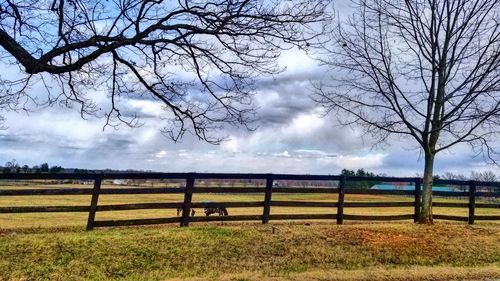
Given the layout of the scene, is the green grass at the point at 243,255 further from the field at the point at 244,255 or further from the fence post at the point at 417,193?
the fence post at the point at 417,193

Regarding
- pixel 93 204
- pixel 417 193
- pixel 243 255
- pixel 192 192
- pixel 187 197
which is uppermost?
pixel 417 193

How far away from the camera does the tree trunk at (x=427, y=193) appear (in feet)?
50.1

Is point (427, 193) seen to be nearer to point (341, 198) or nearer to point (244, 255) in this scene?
point (341, 198)

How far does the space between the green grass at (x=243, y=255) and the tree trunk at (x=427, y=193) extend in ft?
8.62

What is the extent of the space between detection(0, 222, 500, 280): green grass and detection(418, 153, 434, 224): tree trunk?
263cm

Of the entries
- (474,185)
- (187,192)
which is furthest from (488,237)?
(187,192)

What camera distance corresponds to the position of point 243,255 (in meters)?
10.1

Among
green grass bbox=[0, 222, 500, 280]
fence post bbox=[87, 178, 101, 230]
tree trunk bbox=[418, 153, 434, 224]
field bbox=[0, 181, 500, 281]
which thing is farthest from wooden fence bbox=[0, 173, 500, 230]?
green grass bbox=[0, 222, 500, 280]

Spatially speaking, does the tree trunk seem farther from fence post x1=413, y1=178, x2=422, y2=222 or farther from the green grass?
the green grass

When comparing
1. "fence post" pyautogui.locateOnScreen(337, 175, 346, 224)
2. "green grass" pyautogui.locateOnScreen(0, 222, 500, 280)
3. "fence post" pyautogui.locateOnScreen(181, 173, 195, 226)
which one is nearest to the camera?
"green grass" pyautogui.locateOnScreen(0, 222, 500, 280)

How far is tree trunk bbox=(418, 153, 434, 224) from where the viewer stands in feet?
50.1

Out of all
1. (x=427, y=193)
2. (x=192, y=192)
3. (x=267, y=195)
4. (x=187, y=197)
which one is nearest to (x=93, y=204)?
(x=187, y=197)

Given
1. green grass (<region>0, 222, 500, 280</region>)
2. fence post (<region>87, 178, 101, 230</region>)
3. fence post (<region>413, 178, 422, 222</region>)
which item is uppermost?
fence post (<region>413, 178, 422, 222</region>)

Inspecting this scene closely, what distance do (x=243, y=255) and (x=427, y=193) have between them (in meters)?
7.69
